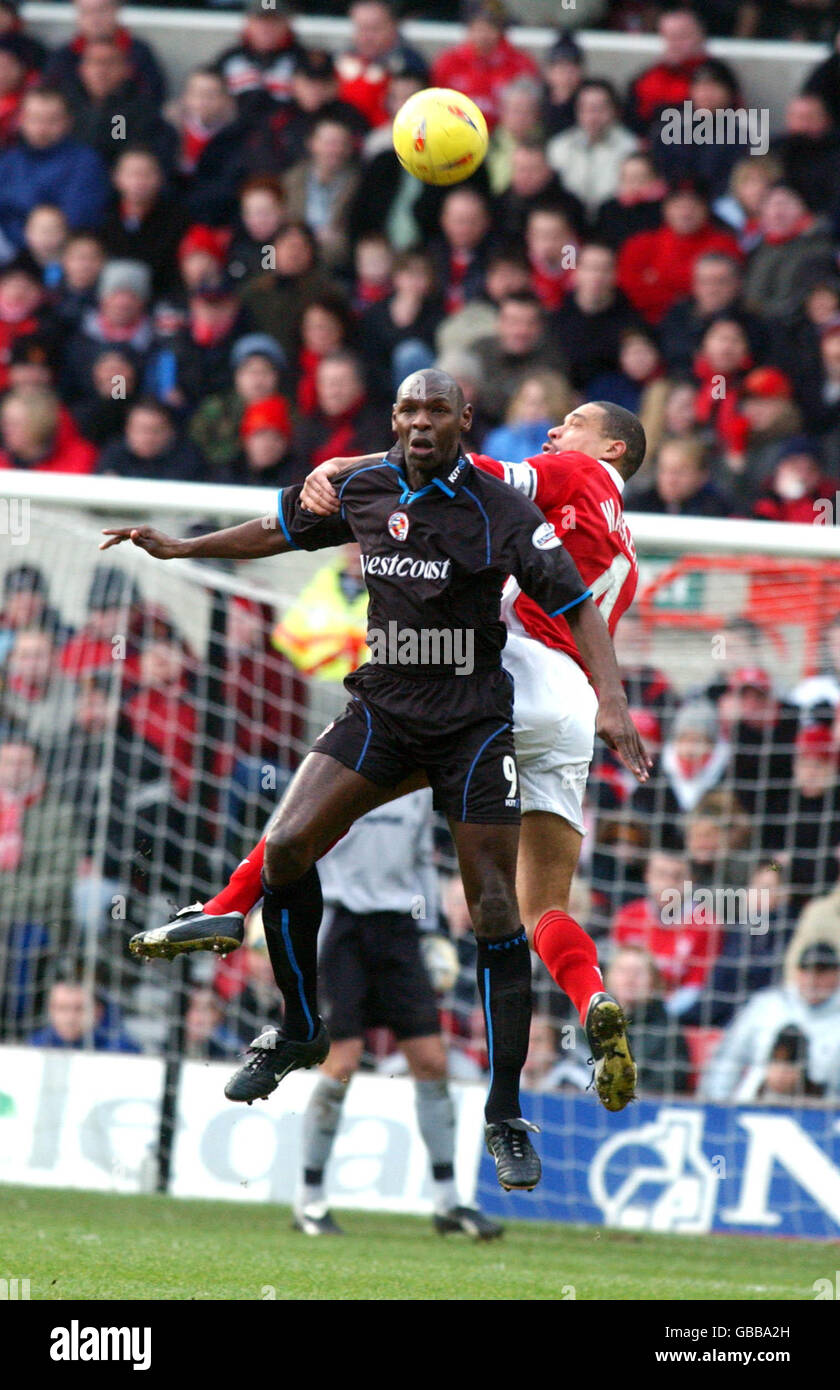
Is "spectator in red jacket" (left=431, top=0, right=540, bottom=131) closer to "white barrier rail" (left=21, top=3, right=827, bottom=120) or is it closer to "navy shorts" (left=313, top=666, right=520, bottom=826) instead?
"white barrier rail" (left=21, top=3, right=827, bottom=120)

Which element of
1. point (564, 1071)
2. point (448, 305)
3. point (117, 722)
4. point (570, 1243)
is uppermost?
point (448, 305)

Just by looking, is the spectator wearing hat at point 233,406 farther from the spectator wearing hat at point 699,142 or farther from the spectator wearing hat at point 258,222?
the spectator wearing hat at point 699,142

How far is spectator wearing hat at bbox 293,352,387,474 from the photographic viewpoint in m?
11.8

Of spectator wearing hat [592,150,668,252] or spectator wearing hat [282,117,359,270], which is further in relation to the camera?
spectator wearing hat [282,117,359,270]

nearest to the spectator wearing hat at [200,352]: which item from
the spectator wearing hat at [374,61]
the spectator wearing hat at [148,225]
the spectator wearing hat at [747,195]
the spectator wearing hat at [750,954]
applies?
the spectator wearing hat at [148,225]

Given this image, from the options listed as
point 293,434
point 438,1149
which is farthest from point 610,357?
point 438,1149

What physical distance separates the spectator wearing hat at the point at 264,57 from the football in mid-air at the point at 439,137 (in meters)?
7.28

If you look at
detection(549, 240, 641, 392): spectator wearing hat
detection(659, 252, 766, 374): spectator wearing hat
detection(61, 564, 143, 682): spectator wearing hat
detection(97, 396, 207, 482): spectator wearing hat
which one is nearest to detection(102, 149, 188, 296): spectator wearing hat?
detection(97, 396, 207, 482): spectator wearing hat

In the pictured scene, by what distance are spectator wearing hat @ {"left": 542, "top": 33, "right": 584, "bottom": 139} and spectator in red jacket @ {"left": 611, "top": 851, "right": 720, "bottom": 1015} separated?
5425mm

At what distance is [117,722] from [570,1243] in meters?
3.67

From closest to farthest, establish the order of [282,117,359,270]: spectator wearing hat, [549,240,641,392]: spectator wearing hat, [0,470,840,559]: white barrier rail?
[0,470,840,559]: white barrier rail < [549,240,641,392]: spectator wearing hat < [282,117,359,270]: spectator wearing hat

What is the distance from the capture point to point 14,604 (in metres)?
11.0

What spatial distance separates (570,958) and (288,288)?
7.57m

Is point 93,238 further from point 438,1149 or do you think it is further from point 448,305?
point 438,1149
